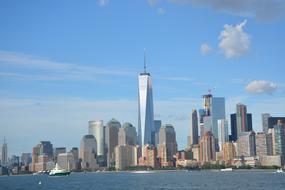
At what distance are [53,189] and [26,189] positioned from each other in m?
8.34

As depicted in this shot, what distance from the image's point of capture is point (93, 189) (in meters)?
156

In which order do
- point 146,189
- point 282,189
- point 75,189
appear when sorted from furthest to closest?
1. point 75,189
2. point 146,189
3. point 282,189

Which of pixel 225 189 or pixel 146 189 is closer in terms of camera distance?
pixel 225 189

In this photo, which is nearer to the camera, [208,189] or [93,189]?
[208,189]

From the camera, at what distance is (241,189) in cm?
13675

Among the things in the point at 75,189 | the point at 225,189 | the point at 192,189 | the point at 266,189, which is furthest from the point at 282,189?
the point at 75,189

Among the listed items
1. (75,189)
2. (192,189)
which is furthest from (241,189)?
(75,189)

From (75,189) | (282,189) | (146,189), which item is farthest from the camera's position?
(75,189)

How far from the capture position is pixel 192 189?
141250 millimetres

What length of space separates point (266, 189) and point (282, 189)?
3.92m

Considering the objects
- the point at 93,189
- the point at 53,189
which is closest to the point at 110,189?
the point at 93,189

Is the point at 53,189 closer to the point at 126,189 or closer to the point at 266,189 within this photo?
the point at 126,189

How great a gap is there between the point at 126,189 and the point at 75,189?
17022 mm

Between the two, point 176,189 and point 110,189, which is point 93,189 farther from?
point 176,189
